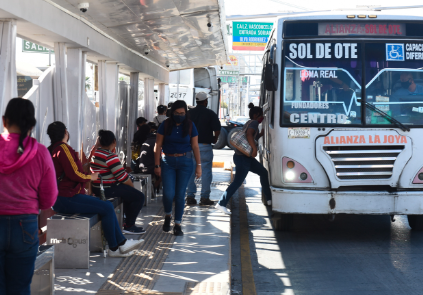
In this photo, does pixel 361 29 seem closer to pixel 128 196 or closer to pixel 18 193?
pixel 128 196

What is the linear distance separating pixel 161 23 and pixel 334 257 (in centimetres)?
507

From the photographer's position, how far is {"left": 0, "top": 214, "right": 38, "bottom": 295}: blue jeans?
3314mm

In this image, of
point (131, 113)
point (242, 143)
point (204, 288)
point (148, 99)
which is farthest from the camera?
point (148, 99)

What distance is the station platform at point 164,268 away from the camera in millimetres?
4965

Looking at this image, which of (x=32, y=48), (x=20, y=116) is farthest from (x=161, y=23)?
(x=32, y=48)

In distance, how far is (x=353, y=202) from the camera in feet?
23.5

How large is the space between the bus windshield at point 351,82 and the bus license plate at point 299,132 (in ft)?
0.35

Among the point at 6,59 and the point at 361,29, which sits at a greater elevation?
the point at 361,29

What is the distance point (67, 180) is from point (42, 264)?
5.29ft

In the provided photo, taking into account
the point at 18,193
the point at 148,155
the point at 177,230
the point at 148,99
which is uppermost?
the point at 148,99

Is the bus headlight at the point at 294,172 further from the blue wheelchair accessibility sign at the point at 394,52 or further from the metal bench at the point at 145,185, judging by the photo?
the metal bench at the point at 145,185

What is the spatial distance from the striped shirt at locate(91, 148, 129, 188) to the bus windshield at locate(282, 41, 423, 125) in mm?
2309

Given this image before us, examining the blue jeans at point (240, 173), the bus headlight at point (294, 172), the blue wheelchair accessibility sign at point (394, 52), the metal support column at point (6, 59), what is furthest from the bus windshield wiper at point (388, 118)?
the metal support column at point (6, 59)

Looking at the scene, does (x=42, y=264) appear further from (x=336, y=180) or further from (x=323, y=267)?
(x=336, y=180)
